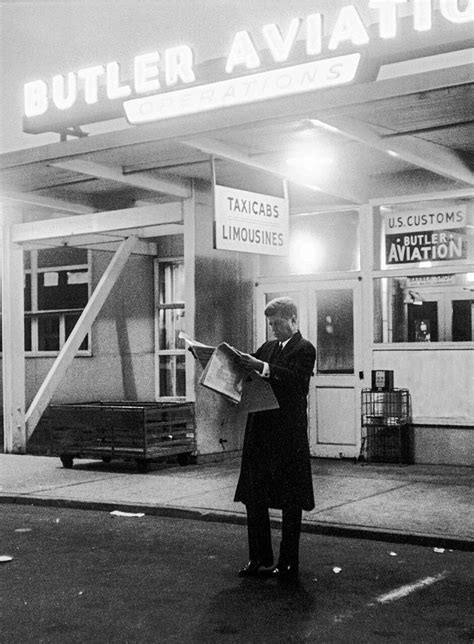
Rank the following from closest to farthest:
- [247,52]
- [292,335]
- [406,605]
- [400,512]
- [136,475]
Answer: [406,605] → [292,335] → [400,512] → [247,52] → [136,475]

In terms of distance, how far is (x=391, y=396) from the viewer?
41.6ft

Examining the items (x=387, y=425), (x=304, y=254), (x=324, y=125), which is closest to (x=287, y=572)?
(x=324, y=125)

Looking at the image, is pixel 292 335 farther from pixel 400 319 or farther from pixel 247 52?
pixel 400 319

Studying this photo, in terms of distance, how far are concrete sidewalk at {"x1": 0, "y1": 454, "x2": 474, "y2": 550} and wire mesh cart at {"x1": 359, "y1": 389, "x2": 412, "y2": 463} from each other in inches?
14.1

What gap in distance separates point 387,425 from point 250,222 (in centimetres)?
328

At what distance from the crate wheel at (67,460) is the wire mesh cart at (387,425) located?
3.96 m

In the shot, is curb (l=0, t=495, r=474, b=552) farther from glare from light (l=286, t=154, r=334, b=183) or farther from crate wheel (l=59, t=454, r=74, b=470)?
glare from light (l=286, t=154, r=334, b=183)

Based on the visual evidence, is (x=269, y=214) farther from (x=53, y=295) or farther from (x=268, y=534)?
(x=53, y=295)

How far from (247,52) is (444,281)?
13.4 feet

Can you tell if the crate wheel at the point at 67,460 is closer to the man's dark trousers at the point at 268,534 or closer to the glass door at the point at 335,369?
the glass door at the point at 335,369

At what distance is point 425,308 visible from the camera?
12641 mm

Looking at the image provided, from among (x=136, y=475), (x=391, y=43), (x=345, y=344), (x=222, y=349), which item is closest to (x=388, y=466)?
(x=345, y=344)

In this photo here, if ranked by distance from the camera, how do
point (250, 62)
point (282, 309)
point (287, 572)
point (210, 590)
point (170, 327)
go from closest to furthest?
point (210, 590)
point (287, 572)
point (282, 309)
point (250, 62)
point (170, 327)

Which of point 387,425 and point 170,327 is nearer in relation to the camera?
point 387,425
